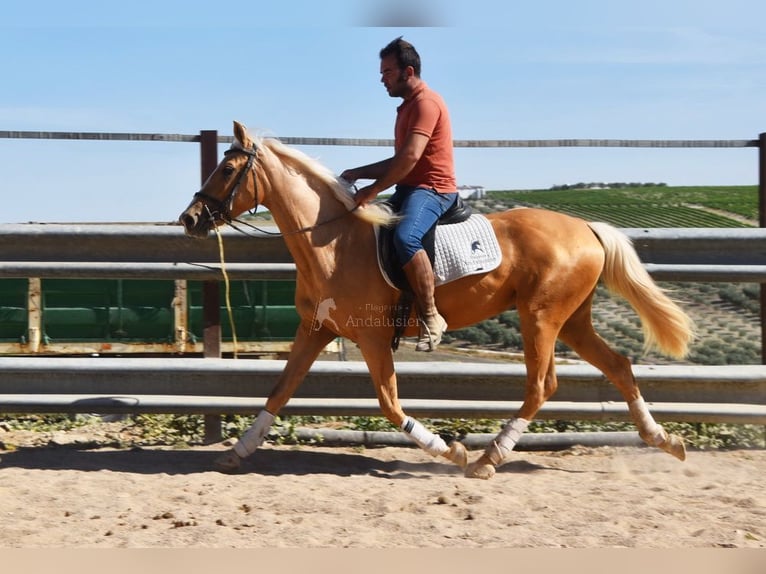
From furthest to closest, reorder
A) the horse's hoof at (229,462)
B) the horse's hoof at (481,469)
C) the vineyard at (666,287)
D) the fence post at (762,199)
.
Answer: the vineyard at (666,287), the fence post at (762,199), the horse's hoof at (229,462), the horse's hoof at (481,469)

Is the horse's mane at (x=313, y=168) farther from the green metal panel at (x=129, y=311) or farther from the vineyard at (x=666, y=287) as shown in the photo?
the green metal panel at (x=129, y=311)

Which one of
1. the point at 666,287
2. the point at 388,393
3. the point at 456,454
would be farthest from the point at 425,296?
the point at 666,287

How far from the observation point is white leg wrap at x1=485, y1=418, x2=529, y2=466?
5.73 m

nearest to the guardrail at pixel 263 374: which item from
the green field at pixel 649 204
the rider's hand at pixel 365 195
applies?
the rider's hand at pixel 365 195

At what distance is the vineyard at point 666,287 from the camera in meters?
7.95

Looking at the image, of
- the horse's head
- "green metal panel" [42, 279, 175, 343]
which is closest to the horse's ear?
the horse's head

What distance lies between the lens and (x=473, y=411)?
20.6 ft

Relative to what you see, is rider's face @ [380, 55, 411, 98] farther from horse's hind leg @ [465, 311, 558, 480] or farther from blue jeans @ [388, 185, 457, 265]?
horse's hind leg @ [465, 311, 558, 480]

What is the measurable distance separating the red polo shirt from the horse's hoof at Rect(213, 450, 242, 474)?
1.99m

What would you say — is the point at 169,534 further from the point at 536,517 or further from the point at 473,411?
the point at 473,411

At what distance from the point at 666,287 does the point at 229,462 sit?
5.55 metres

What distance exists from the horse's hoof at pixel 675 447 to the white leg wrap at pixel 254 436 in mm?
2503

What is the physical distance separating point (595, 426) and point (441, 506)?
7.35 ft

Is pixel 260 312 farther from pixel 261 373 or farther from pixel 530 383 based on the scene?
pixel 530 383
